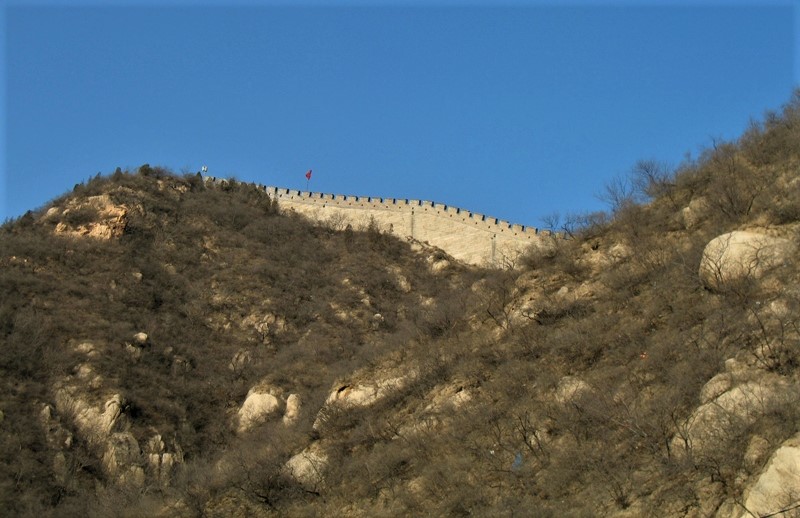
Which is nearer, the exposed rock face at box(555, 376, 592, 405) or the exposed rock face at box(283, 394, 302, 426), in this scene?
the exposed rock face at box(555, 376, 592, 405)

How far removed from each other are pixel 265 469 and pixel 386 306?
705 inches

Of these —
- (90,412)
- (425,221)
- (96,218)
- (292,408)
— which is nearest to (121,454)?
(90,412)

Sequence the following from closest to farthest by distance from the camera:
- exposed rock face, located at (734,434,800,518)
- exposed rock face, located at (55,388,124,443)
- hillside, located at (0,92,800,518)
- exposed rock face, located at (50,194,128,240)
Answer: exposed rock face, located at (734,434,800,518), hillside, located at (0,92,800,518), exposed rock face, located at (55,388,124,443), exposed rock face, located at (50,194,128,240)

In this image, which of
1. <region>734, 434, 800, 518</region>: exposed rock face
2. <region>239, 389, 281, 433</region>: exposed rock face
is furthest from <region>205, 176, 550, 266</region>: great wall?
<region>734, 434, 800, 518</region>: exposed rock face

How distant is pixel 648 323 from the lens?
21125mm

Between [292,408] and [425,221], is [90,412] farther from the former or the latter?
[425,221]

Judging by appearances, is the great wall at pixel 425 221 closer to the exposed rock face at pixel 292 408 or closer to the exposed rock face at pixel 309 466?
the exposed rock face at pixel 292 408

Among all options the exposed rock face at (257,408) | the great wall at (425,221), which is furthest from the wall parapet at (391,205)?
the exposed rock face at (257,408)

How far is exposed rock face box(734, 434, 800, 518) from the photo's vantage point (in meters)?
13.9

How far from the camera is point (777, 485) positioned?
14031 millimetres

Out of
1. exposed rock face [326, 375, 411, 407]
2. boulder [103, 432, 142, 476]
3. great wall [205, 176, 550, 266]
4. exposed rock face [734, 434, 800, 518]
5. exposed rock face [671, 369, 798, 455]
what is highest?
great wall [205, 176, 550, 266]

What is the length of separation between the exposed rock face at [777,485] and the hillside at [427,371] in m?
0.03

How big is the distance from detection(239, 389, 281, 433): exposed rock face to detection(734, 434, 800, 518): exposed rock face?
61.7ft

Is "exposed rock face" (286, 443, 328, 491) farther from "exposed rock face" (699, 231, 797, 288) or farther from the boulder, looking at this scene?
"exposed rock face" (699, 231, 797, 288)
